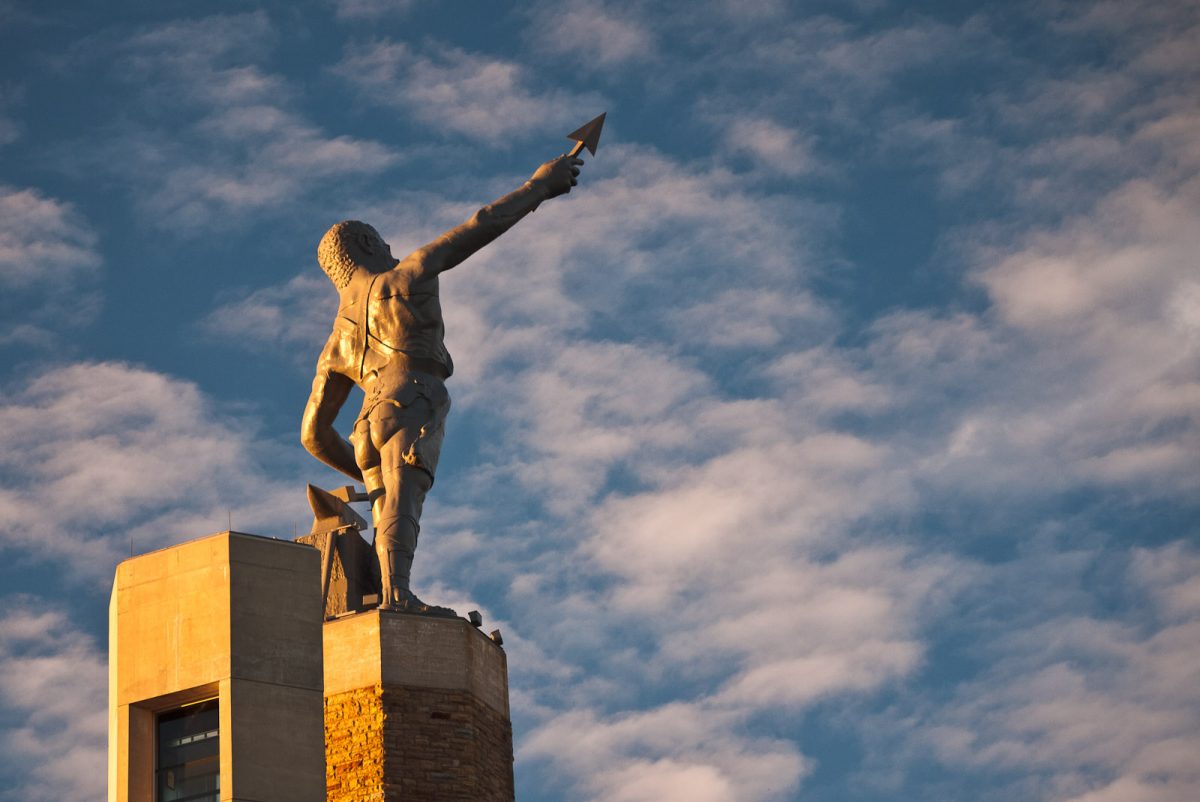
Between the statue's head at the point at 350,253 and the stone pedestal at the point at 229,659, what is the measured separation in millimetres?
5128

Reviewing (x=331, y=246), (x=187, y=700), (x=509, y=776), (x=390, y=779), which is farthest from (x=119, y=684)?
(x=331, y=246)

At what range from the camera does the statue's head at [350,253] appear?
30.9 meters

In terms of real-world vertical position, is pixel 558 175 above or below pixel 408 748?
above

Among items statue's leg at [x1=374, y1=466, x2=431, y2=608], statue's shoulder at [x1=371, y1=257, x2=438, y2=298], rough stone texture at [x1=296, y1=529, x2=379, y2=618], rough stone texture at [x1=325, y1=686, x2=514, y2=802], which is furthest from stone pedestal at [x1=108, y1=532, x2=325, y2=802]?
statue's shoulder at [x1=371, y1=257, x2=438, y2=298]

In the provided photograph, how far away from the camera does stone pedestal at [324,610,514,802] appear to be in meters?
27.5

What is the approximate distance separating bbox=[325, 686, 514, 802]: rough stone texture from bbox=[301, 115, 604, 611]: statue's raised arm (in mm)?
1283

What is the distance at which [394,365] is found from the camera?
1185 inches

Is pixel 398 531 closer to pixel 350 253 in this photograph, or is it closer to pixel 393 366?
pixel 393 366

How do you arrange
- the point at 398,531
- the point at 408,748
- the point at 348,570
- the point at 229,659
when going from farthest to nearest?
the point at 348,570
the point at 398,531
the point at 408,748
the point at 229,659

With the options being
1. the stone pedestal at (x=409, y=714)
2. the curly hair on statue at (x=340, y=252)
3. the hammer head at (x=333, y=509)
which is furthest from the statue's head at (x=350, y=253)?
the stone pedestal at (x=409, y=714)

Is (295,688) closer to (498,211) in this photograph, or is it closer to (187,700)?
(187,700)

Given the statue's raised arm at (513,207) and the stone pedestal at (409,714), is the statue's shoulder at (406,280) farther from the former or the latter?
the stone pedestal at (409,714)

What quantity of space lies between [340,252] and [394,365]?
1847 mm

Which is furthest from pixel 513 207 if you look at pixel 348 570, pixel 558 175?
pixel 348 570
